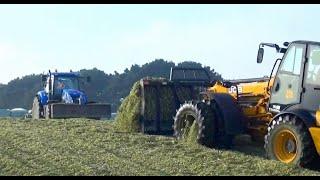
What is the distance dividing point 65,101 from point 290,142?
15313 millimetres

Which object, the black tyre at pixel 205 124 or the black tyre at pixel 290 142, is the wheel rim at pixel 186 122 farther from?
the black tyre at pixel 290 142

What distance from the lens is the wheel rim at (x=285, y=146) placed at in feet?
32.8

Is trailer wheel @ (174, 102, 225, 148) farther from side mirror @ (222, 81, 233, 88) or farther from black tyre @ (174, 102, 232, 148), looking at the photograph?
side mirror @ (222, 81, 233, 88)

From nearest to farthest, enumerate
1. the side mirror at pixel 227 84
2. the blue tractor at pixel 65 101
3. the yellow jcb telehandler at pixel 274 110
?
the yellow jcb telehandler at pixel 274 110, the side mirror at pixel 227 84, the blue tractor at pixel 65 101

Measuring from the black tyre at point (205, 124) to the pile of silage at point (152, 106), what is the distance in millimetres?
1520

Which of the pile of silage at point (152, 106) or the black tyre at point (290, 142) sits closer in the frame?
the black tyre at point (290, 142)

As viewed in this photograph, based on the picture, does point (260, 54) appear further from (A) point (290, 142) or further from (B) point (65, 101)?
(B) point (65, 101)

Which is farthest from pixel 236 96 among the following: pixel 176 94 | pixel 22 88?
pixel 22 88

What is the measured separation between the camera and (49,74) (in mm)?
25172

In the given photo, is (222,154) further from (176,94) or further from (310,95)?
(176,94)

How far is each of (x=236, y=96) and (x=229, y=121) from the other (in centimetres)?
105

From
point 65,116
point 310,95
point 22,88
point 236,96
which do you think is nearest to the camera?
point 310,95

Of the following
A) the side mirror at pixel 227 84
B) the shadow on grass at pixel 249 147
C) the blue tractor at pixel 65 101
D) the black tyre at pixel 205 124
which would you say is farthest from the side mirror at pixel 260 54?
the blue tractor at pixel 65 101

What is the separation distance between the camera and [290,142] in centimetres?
1008
